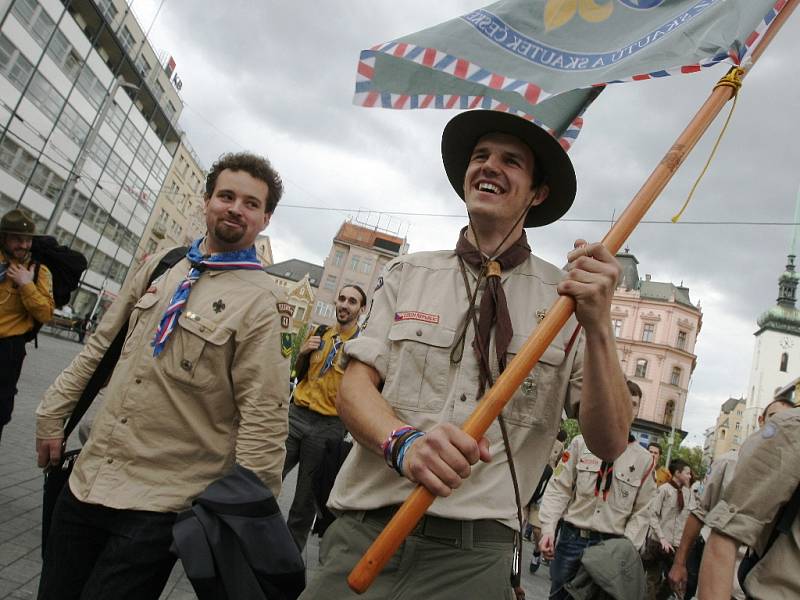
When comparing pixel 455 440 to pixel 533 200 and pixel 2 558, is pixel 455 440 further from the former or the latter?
pixel 2 558

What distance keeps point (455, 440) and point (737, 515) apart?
1.33 meters

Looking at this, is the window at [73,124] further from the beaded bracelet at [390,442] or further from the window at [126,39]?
the beaded bracelet at [390,442]

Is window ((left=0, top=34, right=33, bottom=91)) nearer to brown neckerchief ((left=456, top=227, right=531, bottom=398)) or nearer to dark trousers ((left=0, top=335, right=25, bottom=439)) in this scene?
dark trousers ((left=0, top=335, right=25, bottom=439))

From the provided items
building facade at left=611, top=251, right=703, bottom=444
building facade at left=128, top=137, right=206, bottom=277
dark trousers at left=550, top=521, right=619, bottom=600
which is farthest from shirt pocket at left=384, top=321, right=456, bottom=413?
building facade at left=611, top=251, right=703, bottom=444

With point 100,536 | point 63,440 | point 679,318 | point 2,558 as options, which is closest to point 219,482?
point 100,536

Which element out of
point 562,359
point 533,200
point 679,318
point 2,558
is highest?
point 679,318

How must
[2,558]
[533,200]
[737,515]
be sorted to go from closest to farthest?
[737,515]
[533,200]
[2,558]

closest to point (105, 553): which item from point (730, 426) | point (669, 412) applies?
point (669, 412)

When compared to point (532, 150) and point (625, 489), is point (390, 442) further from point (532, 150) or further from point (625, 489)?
point (625, 489)

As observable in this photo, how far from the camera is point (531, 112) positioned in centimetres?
220

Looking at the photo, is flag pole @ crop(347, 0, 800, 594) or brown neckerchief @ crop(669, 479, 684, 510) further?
brown neckerchief @ crop(669, 479, 684, 510)

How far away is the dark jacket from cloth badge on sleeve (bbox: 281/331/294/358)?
0.70m

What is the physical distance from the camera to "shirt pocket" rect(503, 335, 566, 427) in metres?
1.84

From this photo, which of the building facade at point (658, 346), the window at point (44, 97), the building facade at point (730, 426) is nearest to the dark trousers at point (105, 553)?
the window at point (44, 97)
